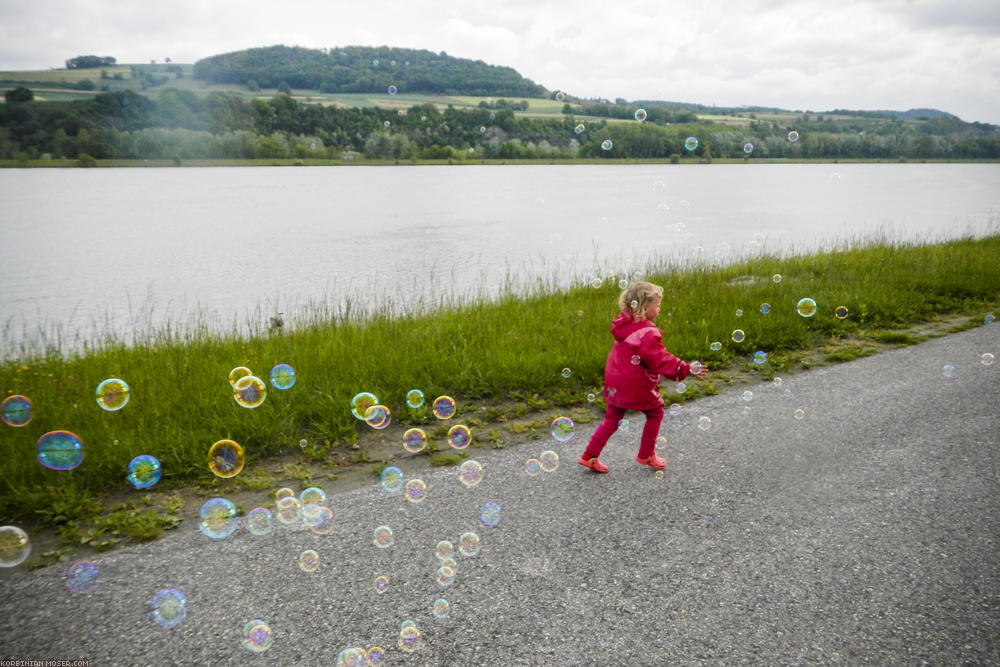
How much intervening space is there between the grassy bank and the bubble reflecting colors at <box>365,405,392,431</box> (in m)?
0.11

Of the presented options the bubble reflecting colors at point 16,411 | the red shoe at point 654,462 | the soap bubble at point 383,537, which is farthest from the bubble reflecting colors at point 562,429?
the bubble reflecting colors at point 16,411

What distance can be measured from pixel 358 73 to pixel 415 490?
121 meters

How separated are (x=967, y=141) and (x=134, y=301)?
345ft

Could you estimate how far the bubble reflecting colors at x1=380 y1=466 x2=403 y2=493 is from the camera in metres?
4.33

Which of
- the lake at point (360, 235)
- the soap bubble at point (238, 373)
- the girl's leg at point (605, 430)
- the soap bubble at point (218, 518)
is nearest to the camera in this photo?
the soap bubble at point (218, 518)

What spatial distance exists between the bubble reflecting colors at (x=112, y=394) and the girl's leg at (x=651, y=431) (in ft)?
14.9

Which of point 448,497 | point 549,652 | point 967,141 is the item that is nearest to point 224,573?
point 448,497

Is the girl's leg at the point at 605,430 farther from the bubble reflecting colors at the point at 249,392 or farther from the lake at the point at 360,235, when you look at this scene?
the lake at the point at 360,235

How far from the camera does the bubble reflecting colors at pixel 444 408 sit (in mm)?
5551

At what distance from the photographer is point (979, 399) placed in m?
5.90

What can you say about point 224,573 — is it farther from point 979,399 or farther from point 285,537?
point 979,399

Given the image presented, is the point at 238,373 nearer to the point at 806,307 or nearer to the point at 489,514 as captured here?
the point at 489,514

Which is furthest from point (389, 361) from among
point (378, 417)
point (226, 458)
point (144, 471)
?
point (144, 471)

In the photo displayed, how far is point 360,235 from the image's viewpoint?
2986cm
